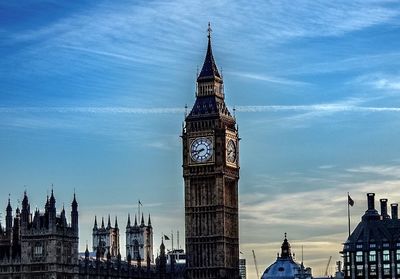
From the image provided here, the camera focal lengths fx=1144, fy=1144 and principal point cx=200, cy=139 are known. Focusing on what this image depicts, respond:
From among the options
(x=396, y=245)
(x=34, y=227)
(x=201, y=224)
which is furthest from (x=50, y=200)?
(x=396, y=245)

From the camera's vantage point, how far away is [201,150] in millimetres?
180500

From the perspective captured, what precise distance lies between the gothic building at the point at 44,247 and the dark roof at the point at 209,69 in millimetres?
36682

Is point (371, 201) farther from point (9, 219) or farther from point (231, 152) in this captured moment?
point (9, 219)

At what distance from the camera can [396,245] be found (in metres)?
166

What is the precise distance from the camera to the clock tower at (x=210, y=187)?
178m

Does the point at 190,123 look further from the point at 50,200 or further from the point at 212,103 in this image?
the point at 50,200

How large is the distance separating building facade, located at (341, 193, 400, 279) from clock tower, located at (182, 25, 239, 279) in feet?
65.2

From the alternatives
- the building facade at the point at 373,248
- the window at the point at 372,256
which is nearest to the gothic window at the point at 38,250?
the building facade at the point at 373,248

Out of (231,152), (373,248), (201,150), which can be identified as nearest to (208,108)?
(201,150)

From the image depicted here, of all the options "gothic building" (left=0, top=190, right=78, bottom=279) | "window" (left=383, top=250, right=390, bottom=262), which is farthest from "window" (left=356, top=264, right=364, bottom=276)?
"gothic building" (left=0, top=190, right=78, bottom=279)

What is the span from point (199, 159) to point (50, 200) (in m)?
33.7

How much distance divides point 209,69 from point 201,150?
14.0 m

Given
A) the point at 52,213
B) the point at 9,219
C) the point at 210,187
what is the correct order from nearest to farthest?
the point at 52,213 → the point at 9,219 → the point at 210,187

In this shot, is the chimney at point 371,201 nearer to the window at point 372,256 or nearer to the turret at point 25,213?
the window at point 372,256
